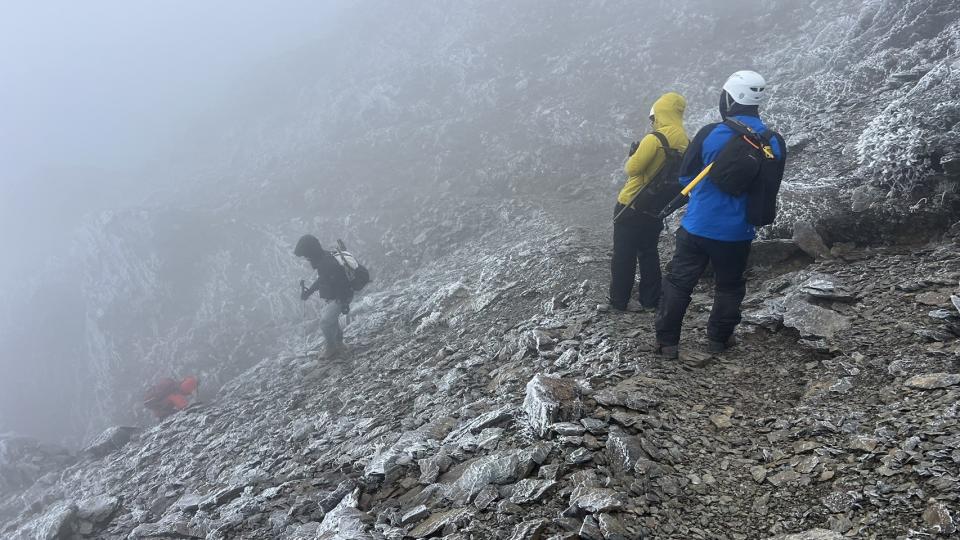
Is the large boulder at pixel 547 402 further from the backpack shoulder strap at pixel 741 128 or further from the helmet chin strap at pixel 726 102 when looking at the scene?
the helmet chin strap at pixel 726 102

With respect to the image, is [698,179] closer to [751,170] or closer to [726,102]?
[751,170]

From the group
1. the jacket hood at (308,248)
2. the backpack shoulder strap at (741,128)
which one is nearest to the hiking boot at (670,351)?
the backpack shoulder strap at (741,128)

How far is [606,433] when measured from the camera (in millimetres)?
5062

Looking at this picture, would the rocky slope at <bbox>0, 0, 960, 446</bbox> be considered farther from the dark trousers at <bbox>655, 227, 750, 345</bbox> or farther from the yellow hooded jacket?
the dark trousers at <bbox>655, 227, 750, 345</bbox>

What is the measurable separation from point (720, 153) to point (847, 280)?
2758 millimetres

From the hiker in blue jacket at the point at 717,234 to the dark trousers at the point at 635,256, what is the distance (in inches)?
59.2

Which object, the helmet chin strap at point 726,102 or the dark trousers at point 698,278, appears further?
the dark trousers at point 698,278

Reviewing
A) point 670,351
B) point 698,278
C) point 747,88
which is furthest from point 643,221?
point 747,88

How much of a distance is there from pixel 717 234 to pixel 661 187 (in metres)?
1.50

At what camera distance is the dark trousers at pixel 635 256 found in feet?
25.4

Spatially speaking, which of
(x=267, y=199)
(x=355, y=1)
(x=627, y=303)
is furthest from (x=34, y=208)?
(x=627, y=303)

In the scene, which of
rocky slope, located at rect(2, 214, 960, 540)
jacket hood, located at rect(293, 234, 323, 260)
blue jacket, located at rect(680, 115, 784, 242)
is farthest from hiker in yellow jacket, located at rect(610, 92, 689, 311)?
jacket hood, located at rect(293, 234, 323, 260)

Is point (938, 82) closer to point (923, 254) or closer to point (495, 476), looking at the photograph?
point (923, 254)

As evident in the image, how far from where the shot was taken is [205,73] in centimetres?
4172
